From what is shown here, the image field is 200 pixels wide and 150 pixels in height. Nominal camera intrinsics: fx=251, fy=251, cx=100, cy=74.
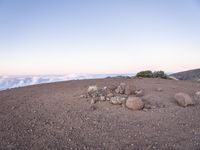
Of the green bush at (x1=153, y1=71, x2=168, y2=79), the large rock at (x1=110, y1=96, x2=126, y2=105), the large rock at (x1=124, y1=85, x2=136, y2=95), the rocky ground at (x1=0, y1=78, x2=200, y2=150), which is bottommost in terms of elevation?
the rocky ground at (x1=0, y1=78, x2=200, y2=150)

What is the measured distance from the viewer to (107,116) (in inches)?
301

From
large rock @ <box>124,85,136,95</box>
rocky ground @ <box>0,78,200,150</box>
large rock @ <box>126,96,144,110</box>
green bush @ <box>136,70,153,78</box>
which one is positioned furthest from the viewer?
green bush @ <box>136,70,153,78</box>

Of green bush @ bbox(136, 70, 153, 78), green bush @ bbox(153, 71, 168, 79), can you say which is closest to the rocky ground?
green bush @ bbox(136, 70, 153, 78)

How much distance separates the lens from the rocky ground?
5.62m

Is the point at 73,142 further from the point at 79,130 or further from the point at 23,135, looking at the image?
the point at 23,135

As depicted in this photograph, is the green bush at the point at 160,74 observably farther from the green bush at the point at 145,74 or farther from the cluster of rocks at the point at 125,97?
the cluster of rocks at the point at 125,97

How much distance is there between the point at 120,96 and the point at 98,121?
8.27 feet

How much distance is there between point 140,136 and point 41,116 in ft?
10.0

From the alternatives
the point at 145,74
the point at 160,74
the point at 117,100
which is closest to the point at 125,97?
the point at 117,100

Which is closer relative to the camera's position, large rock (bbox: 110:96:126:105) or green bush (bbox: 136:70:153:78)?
large rock (bbox: 110:96:126:105)

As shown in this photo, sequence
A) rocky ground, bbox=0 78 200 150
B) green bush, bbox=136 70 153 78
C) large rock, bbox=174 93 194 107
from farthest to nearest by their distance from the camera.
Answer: green bush, bbox=136 70 153 78 < large rock, bbox=174 93 194 107 < rocky ground, bbox=0 78 200 150

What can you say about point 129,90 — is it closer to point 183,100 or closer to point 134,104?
point 134,104

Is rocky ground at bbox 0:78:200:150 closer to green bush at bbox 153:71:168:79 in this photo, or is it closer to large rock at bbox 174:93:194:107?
large rock at bbox 174:93:194:107

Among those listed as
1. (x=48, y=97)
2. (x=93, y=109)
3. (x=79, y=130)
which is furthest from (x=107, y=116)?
(x=48, y=97)
